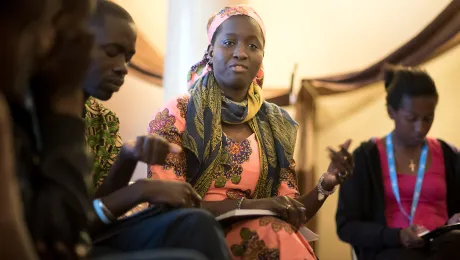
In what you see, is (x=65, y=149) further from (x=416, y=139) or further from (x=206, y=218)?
(x=416, y=139)

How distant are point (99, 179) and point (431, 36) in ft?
5.63

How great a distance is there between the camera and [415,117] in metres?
1.98

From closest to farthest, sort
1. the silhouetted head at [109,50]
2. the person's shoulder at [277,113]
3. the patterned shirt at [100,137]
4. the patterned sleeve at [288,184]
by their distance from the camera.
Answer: the silhouetted head at [109,50] → the patterned shirt at [100,137] → the patterned sleeve at [288,184] → the person's shoulder at [277,113]

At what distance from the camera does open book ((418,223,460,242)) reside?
172cm

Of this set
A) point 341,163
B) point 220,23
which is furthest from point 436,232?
point 220,23

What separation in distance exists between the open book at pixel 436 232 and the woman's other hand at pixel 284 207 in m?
0.49

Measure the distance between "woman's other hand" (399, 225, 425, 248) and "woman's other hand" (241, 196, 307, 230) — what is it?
461 mm

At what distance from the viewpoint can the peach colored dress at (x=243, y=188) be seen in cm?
140

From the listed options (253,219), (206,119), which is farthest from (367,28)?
(253,219)

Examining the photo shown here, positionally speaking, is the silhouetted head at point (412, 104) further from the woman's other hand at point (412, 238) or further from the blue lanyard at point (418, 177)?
the woman's other hand at point (412, 238)

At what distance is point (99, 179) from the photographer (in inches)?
54.7

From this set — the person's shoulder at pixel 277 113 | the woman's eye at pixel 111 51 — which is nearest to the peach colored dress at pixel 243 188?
the person's shoulder at pixel 277 113

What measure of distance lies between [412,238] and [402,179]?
29 cm

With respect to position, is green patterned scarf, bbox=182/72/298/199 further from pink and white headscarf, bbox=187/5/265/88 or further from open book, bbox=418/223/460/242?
open book, bbox=418/223/460/242
